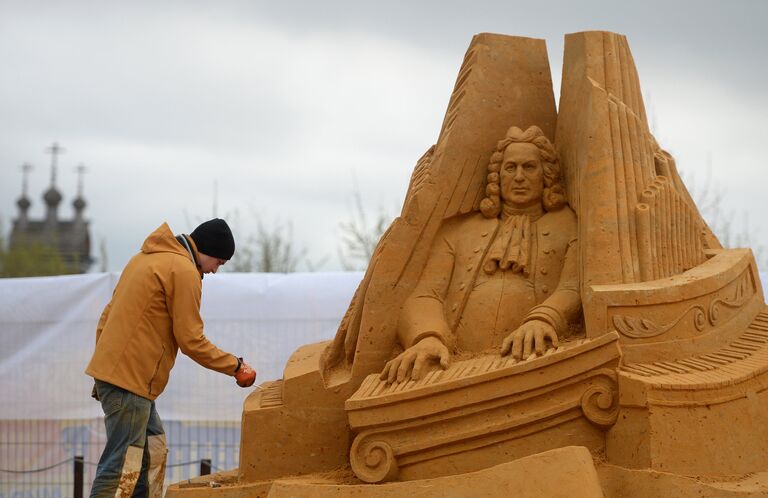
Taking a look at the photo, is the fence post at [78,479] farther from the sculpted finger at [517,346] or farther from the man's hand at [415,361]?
the sculpted finger at [517,346]

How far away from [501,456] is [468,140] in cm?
185

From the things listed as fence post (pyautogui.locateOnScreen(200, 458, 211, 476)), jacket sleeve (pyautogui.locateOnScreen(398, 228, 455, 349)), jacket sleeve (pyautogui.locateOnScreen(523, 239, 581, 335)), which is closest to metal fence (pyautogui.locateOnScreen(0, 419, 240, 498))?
fence post (pyautogui.locateOnScreen(200, 458, 211, 476))

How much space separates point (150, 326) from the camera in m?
4.87

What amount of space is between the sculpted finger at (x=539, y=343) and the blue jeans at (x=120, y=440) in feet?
5.91

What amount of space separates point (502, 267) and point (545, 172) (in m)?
0.60

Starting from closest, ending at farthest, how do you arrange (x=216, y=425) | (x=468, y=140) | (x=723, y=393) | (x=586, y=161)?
(x=723, y=393) → (x=586, y=161) → (x=468, y=140) → (x=216, y=425)

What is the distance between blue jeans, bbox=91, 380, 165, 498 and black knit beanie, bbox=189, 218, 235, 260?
78cm

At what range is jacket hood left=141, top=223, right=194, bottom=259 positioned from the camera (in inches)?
196

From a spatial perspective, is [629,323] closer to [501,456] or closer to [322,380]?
[501,456]

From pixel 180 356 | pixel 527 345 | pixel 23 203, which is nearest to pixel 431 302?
pixel 527 345

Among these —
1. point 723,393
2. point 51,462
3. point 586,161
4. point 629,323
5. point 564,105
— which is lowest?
point 51,462

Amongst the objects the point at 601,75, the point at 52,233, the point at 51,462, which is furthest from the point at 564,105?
the point at 52,233

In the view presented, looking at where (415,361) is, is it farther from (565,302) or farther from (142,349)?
(142,349)

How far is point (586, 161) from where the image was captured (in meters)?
5.31
